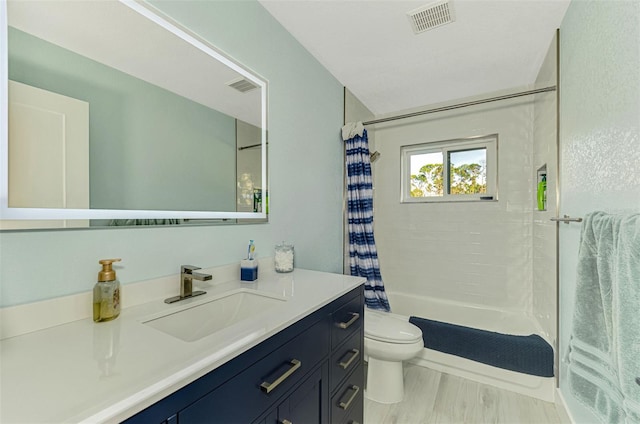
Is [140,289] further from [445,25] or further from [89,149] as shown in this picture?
[445,25]

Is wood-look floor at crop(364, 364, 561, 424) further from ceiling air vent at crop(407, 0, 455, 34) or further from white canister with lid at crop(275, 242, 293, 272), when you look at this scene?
ceiling air vent at crop(407, 0, 455, 34)

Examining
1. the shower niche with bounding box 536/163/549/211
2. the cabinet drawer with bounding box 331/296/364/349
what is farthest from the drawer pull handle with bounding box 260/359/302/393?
the shower niche with bounding box 536/163/549/211

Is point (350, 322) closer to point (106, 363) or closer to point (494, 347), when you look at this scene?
point (106, 363)

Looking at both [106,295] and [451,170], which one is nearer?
[106,295]

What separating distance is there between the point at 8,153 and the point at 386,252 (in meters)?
2.88

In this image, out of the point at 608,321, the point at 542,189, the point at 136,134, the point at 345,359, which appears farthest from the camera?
the point at 542,189

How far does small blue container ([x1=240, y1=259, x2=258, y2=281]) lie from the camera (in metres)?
1.29

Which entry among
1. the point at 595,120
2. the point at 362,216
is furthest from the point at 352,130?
the point at 595,120

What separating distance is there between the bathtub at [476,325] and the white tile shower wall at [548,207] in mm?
205

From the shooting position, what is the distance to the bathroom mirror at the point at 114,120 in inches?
29.1

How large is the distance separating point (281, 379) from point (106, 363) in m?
0.43

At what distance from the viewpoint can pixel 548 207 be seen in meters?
1.99

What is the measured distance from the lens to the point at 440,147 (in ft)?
9.30

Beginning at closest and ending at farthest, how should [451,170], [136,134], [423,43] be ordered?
1. [136,134]
2. [423,43]
3. [451,170]
